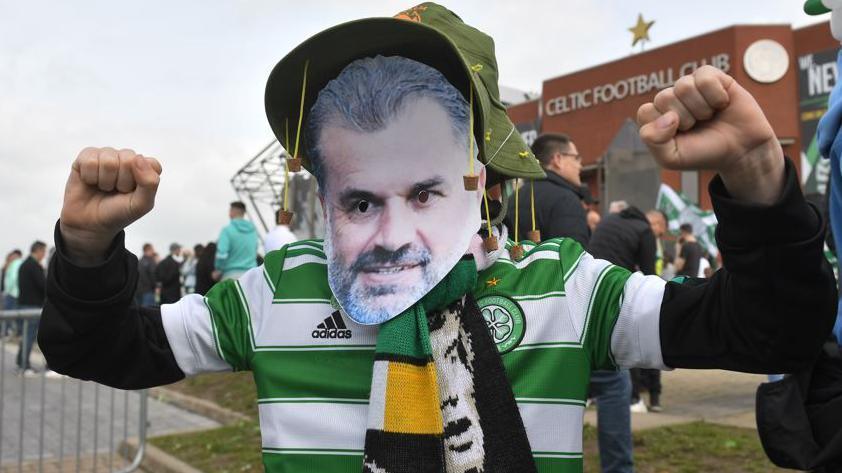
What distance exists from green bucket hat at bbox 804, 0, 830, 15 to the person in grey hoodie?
7.10m

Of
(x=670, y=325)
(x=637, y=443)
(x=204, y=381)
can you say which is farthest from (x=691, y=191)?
(x=670, y=325)

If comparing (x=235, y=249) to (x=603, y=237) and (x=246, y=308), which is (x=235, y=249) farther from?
(x=246, y=308)

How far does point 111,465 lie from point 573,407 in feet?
16.8

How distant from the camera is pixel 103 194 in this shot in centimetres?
163

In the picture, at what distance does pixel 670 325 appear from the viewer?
162 centimetres

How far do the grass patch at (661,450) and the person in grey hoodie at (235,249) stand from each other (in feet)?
8.18

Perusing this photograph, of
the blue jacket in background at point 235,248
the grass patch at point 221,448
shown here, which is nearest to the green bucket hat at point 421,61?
the grass patch at point 221,448

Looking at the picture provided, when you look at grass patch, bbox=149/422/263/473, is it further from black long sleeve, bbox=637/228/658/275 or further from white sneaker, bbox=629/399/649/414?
white sneaker, bbox=629/399/649/414

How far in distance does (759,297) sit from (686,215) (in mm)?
12173

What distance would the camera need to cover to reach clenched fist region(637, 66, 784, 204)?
4.33ft

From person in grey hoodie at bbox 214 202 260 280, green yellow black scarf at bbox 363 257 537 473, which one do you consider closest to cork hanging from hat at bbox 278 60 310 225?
green yellow black scarf at bbox 363 257 537 473

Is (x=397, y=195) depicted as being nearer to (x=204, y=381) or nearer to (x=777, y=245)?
(x=777, y=245)

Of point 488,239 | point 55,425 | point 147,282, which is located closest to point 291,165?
point 488,239

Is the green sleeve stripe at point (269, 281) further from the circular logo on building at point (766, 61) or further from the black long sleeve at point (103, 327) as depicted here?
the circular logo on building at point (766, 61)
